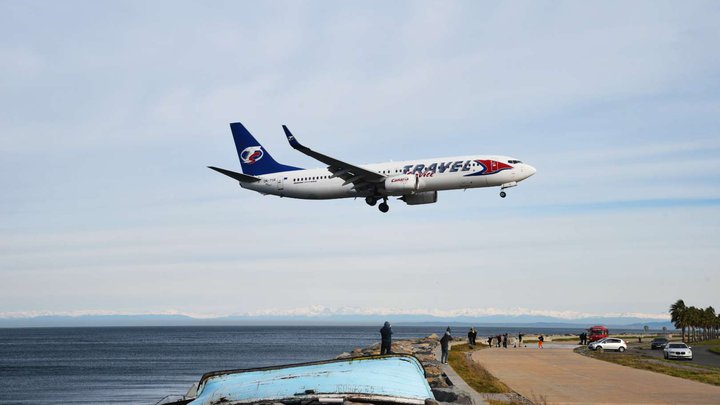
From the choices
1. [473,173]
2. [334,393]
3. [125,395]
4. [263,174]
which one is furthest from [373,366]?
[125,395]

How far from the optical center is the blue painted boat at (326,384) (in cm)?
1491

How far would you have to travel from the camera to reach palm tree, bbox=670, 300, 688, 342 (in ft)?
379

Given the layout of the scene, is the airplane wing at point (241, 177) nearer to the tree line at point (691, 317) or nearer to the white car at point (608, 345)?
the white car at point (608, 345)

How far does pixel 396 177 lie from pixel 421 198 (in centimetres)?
351

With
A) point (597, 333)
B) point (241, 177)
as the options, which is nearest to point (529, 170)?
point (241, 177)

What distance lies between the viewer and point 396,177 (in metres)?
53.4

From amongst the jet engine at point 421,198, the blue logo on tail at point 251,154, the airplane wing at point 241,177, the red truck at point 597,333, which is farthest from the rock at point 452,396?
the red truck at point 597,333

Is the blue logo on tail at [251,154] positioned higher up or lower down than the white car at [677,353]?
higher up

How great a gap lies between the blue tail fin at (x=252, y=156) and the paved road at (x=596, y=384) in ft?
84.3

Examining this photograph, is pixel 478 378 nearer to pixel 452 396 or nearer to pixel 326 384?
pixel 452 396

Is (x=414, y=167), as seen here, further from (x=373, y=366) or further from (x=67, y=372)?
(x=67, y=372)

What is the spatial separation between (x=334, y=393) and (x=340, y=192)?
42.2 metres

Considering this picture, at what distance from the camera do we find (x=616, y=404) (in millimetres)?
26156

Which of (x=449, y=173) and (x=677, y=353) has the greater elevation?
(x=449, y=173)
